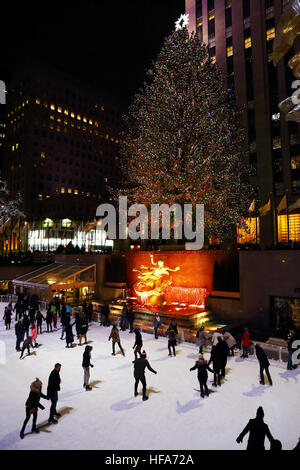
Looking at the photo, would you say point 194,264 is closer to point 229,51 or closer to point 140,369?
point 140,369

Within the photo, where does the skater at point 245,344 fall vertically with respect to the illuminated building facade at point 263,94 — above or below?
below

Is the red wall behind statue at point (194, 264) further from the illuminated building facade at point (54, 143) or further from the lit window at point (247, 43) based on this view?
the illuminated building facade at point (54, 143)

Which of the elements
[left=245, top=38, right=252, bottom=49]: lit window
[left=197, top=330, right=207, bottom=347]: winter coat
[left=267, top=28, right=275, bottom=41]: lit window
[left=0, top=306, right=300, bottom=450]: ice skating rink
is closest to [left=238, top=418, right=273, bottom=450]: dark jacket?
[left=0, top=306, right=300, bottom=450]: ice skating rink

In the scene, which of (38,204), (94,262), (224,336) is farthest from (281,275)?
(38,204)

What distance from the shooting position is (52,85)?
82.6 meters

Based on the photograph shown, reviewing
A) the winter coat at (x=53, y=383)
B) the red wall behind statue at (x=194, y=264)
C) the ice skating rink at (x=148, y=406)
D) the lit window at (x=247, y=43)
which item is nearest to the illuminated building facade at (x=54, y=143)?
the lit window at (x=247, y=43)

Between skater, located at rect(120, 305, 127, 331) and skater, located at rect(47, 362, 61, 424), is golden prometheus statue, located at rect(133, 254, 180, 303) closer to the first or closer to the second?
skater, located at rect(120, 305, 127, 331)

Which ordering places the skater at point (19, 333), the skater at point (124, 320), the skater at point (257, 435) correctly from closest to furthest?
the skater at point (257, 435) → the skater at point (19, 333) → the skater at point (124, 320)

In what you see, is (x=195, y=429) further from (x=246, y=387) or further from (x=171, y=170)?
(x=171, y=170)

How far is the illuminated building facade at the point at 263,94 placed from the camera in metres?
30.5

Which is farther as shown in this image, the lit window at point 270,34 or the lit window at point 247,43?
the lit window at point 247,43

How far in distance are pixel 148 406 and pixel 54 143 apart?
83.5 m

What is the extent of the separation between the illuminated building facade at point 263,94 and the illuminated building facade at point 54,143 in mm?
43122

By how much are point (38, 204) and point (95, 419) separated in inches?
2921
